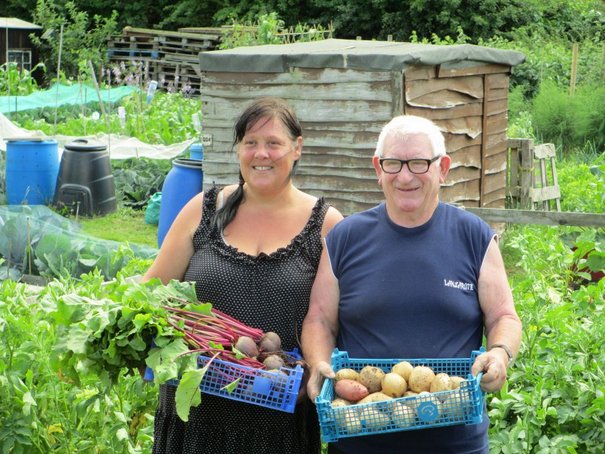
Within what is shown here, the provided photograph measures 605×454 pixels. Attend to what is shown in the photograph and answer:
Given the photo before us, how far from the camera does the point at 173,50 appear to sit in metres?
25.7

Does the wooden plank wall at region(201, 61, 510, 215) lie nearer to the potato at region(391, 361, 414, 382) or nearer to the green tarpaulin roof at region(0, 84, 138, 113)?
the potato at region(391, 361, 414, 382)

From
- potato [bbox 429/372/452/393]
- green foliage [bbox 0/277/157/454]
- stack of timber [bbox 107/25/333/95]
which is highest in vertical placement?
stack of timber [bbox 107/25/333/95]

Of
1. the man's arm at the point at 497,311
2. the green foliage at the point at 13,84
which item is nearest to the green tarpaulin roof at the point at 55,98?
the green foliage at the point at 13,84

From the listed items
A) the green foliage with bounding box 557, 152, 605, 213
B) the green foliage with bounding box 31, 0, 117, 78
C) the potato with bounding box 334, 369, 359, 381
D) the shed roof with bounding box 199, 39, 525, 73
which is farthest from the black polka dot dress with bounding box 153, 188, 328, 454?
the green foliage with bounding box 31, 0, 117, 78

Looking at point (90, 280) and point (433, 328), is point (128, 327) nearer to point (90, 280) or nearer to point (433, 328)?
point (433, 328)

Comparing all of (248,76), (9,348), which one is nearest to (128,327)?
(9,348)

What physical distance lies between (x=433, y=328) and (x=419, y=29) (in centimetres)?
2347

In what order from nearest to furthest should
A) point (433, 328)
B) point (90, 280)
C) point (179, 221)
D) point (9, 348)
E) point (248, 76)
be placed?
1. point (433, 328)
2. point (179, 221)
3. point (9, 348)
4. point (90, 280)
5. point (248, 76)

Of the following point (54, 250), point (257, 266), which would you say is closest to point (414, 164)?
point (257, 266)

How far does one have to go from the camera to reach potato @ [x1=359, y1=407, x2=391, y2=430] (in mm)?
2523

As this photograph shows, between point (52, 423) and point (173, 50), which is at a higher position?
point (173, 50)

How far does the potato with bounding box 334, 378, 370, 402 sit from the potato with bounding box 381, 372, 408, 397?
0.06m

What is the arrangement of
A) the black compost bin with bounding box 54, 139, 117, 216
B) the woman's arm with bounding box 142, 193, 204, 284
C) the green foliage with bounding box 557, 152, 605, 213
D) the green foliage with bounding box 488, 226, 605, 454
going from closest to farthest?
the woman's arm with bounding box 142, 193, 204, 284 < the green foliage with bounding box 488, 226, 605, 454 < the green foliage with bounding box 557, 152, 605, 213 < the black compost bin with bounding box 54, 139, 117, 216

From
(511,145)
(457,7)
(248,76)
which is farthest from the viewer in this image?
(457,7)
